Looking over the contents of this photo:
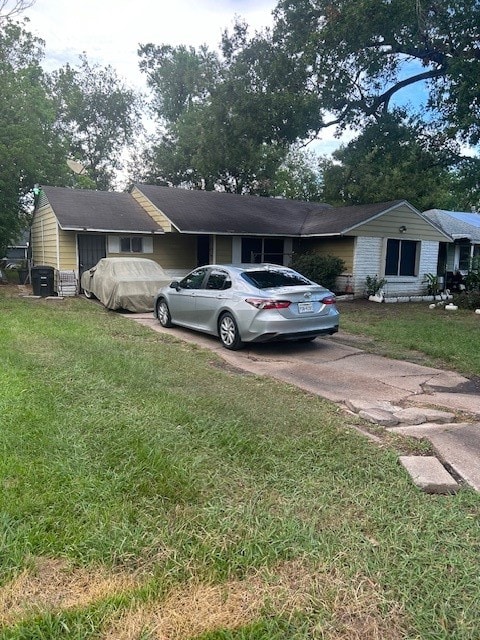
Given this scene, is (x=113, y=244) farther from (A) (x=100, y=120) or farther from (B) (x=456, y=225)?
(A) (x=100, y=120)

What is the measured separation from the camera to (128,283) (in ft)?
41.0

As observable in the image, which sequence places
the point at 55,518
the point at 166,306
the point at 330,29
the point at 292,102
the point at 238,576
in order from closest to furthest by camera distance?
the point at 238,576 < the point at 55,518 < the point at 166,306 < the point at 330,29 < the point at 292,102

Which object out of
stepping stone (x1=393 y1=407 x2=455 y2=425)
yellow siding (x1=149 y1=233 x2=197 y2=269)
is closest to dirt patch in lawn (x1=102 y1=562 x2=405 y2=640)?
stepping stone (x1=393 y1=407 x2=455 y2=425)

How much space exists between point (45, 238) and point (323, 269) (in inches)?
438

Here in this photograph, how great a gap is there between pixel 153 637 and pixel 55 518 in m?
1.01

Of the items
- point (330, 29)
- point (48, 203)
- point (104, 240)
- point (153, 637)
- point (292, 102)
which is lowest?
point (153, 637)

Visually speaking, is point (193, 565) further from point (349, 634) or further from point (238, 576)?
point (349, 634)

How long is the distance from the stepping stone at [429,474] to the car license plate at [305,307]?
162 inches

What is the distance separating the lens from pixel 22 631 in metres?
1.87

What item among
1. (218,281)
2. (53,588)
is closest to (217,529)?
(53,588)

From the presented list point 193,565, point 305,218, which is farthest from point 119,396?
point 305,218

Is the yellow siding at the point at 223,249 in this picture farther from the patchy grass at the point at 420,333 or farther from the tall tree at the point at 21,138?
the tall tree at the point at 21,138

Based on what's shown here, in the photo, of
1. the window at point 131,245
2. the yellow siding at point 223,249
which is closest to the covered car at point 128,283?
the window at point 131,245

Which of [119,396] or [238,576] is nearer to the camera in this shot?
[238,576]
